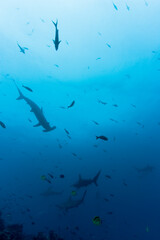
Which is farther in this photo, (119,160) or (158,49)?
(119,160)

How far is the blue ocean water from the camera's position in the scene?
24.6 m

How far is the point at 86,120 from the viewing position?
43.0 metres

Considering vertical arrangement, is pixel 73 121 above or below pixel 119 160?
above

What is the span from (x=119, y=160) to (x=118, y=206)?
8.51 meters

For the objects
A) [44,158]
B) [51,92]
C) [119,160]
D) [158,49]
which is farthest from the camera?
[44,158]

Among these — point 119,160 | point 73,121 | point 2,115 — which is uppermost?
point 2,115

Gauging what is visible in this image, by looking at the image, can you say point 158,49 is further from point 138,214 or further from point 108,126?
point 138,214

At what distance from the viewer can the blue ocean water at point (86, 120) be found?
80.8ft

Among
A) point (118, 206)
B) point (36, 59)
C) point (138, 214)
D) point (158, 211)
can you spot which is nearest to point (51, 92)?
point (36, 59)

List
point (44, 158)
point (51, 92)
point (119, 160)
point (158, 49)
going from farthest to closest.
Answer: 1. point (44, 158)
2. point (119, 160)
3. point (51, 92)
4. point (158, 49)

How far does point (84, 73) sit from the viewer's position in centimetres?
3100

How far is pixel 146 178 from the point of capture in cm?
4362

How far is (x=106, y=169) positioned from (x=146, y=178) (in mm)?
8676

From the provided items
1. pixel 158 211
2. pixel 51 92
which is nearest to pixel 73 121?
pixel 51 92
